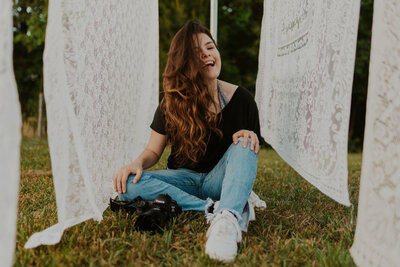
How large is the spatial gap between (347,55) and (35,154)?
168 inches

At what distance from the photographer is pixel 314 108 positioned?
1.73m

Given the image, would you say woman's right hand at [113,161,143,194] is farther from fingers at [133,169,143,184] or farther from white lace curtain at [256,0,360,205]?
white lace curtain at [256,0,360,205]

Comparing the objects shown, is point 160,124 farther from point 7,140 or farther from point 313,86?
point 7,140

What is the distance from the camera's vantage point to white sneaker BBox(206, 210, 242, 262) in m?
1.34

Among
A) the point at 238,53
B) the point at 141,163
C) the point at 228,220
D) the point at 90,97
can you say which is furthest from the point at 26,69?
the point at 228,220

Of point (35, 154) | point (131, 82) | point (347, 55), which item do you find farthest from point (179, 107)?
point (35, 154)

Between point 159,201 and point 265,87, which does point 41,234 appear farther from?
point 265,87

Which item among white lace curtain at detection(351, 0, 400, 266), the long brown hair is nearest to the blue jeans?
the long brown hair

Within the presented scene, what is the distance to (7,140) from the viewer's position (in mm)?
906

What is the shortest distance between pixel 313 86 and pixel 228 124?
1.66 ft

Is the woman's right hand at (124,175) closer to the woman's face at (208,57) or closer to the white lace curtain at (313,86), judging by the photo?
the woman's face at (208,57)

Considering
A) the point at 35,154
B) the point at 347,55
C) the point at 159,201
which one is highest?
the point at 347,55

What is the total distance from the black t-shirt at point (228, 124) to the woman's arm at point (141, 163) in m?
0.05

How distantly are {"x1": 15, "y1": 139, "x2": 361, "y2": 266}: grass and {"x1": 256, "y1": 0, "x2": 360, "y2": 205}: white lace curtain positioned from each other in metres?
0.24
